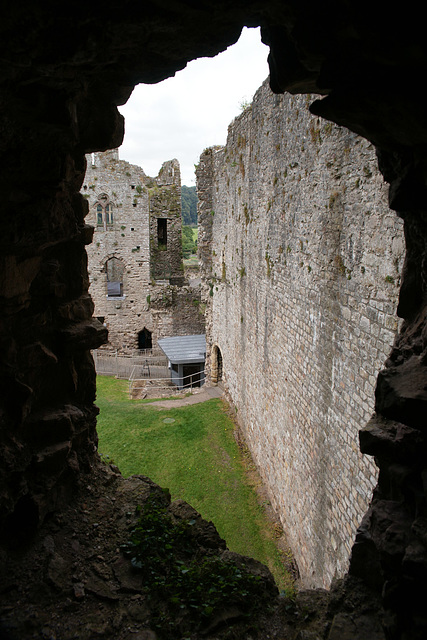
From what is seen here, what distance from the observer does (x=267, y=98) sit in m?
8.95

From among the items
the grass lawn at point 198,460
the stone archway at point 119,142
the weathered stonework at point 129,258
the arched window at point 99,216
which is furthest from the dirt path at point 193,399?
the stone archway at point 119,142

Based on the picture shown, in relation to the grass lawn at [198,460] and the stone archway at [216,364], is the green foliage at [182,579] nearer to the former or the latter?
the grass lawn at [198,460]

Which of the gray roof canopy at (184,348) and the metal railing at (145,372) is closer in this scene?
the gray roof canopy at (184,348)

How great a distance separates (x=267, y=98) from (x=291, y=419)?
600cm

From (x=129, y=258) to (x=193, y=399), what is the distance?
8764 mm

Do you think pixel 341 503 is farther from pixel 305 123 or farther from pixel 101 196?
pixel 101 196

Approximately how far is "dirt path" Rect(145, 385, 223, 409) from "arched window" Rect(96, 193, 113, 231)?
30.7ft

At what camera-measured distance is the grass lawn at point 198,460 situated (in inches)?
329

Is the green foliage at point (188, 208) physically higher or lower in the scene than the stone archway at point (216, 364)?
higher

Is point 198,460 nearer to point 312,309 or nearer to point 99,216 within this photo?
point 312,309

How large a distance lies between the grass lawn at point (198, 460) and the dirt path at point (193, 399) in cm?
36

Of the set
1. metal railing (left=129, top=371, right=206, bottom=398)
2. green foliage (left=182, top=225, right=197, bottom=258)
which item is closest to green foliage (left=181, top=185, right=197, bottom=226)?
green foliage (left=182, top=225, right=197, bottom=258)

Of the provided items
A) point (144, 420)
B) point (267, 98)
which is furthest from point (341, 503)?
point (144, 420)

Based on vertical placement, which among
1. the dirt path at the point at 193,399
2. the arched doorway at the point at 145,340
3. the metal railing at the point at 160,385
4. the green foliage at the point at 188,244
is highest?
the green foliage at the point at 188,244
